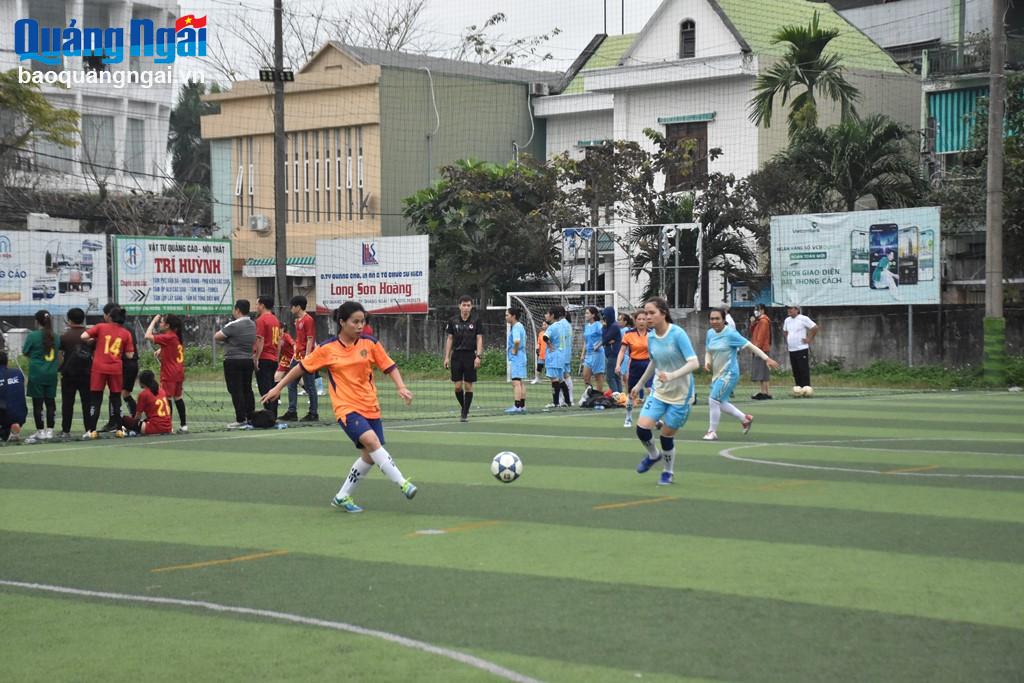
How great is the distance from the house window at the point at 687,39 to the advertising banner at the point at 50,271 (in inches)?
819

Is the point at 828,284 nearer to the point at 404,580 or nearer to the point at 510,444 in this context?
the point at 510,444

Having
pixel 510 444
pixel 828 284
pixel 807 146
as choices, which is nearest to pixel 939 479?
pixel 510 444

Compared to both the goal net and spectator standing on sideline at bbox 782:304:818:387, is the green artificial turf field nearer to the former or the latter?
spectator standing on sideline at bbox 782:304:818:387

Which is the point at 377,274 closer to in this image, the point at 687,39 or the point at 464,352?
the point at 687,39

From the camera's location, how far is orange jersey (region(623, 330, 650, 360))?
73.0 ft

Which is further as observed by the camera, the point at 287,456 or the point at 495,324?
the point at 495,324

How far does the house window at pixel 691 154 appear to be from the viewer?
43.0m

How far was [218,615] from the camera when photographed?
7824mm

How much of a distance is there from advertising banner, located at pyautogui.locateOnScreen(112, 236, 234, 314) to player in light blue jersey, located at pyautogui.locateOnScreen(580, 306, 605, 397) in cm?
1207

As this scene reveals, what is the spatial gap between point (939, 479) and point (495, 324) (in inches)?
1091

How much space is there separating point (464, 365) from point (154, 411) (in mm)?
5164

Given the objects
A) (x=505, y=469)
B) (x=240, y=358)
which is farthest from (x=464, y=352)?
(x=505, y=469)

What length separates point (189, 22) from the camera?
4753 cm

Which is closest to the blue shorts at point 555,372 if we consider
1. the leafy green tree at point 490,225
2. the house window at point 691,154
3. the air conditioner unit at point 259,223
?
the house window at point 691,154
